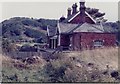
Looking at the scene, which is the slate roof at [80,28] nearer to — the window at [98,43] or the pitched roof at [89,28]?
the pitched roof at [89,28]

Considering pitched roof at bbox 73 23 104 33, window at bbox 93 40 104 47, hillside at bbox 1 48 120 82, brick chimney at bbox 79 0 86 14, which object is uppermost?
brick chimney at bbox 79 0 86 14

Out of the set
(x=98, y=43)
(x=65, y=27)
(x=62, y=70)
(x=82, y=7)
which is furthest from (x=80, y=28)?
(x=62, y=70)

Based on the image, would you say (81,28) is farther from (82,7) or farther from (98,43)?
(82,7)

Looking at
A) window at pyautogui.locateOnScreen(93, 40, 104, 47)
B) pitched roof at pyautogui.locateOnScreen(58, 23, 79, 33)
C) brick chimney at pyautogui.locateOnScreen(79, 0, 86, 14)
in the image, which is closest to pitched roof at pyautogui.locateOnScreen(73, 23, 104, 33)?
window at pyautogui.locateOnScreen(93, 40, 104, 47)

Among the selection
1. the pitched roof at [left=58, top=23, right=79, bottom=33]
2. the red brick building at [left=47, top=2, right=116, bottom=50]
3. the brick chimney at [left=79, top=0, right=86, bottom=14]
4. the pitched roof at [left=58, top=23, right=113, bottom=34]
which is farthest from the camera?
the brick chimney at [left=79, top=0, right=86, bottom=14]

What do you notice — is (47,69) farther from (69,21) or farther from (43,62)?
(69,21)

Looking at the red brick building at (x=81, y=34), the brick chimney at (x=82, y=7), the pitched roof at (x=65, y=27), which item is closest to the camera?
the red brick building at (x=81, y=34)

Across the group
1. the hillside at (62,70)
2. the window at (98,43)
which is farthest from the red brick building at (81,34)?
the hillside at (62,70)

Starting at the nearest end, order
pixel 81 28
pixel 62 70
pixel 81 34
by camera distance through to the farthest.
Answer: pixel 62 70 → pixel 81 34 → pixel 81 28

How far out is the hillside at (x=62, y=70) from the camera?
22703mm

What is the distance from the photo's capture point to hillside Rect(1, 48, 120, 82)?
22703 millimetres

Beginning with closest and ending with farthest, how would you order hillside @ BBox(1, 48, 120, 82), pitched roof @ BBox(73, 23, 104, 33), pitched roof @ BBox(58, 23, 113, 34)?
1. hillside @ BBox(1, 48, 120, 82)
2. pitched roof @ BBox(73, 23, 104, 33)
3. pitched roof @ BBox(58, 23, 113, 34)

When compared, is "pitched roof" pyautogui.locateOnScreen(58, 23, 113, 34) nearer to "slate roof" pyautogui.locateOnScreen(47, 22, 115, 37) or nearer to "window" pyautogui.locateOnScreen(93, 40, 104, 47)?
"slate roof" pyautogui.locateOnScreen(47, 22, 115, 37)

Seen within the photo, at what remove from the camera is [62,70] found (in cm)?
2392
